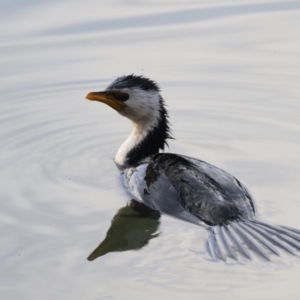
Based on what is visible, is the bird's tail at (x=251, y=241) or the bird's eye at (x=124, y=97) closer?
the bird's tail at (x=251, y=241)

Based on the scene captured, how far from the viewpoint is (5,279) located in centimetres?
600

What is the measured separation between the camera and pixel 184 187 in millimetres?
6949

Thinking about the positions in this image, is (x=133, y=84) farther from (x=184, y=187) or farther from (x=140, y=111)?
(x=184, y=187)

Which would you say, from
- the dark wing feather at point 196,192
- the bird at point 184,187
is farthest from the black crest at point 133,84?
the dark wing feather at point 196,192

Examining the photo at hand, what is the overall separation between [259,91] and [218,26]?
2.01m

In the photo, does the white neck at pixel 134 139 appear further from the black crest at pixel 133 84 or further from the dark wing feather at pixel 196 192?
the dark wing feather at pixel 196 192

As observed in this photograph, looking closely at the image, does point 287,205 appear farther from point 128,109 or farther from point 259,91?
point 259,91

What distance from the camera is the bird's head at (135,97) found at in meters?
8.11

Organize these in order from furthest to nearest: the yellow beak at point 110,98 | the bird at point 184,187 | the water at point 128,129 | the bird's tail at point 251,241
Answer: the yellow beak at point 110,98, the bird at point 184,187, the bird's tail at point 251,241, the water at point 128,129

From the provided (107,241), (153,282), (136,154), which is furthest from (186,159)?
(153,282)

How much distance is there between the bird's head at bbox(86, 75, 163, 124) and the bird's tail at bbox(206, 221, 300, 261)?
6.29ft

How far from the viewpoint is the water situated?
5.91 metres

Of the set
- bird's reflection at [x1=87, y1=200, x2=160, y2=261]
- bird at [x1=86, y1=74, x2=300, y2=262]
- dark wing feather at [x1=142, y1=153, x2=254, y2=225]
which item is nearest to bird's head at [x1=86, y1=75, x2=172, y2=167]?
bird at [x1=86, y1=74, x2=300, y2=262]

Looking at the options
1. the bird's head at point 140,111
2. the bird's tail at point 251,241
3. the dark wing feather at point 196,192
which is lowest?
the bird's tail at point 251,241
